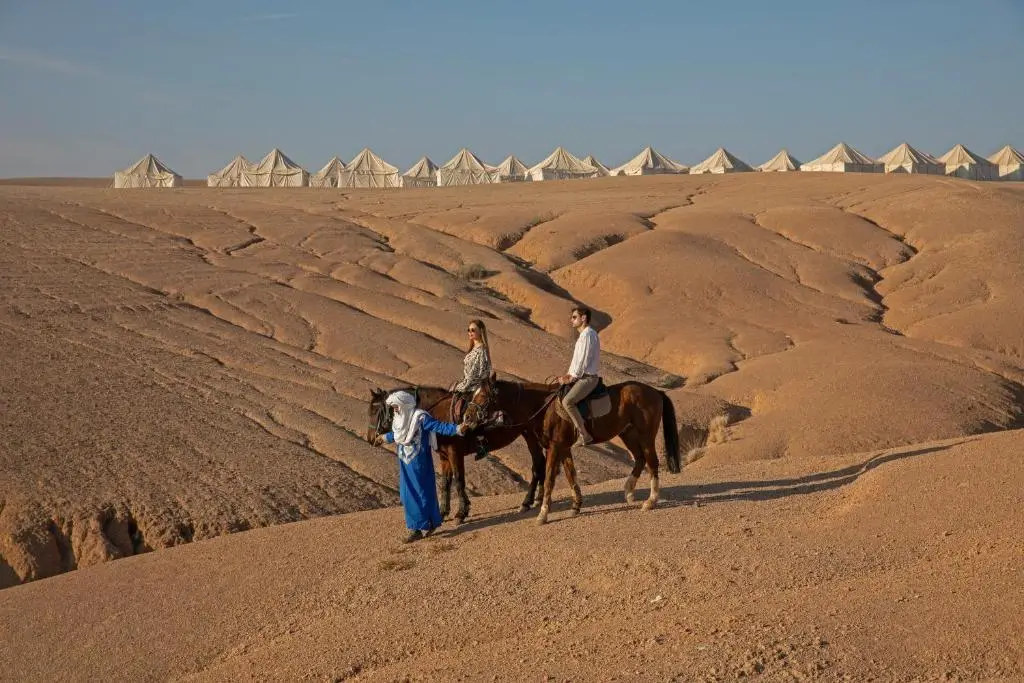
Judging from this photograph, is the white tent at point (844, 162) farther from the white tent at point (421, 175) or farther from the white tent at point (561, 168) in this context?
the white tent at point (421, 175)

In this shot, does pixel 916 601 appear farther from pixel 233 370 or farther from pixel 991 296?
pixel 991 296

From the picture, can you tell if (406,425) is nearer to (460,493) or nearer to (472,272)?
(460,493)

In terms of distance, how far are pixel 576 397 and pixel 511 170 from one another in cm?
5934

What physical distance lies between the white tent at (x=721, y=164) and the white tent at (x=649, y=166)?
1179 mm

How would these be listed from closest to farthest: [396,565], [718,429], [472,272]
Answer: [396,565] → [718,429] → [472,272]

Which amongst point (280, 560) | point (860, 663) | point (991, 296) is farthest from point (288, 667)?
point (991, 296)

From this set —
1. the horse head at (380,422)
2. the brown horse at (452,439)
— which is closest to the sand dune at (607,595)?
the brown horse at (452,439)

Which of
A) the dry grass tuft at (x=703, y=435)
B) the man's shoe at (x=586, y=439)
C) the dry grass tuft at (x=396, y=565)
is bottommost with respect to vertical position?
the dry grass tuft at (x=703, y=435)

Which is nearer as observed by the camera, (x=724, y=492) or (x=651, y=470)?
(x=651, y=470)

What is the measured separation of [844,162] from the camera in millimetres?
59219

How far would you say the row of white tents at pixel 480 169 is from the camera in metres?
63.6

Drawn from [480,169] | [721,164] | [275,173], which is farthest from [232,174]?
[721,164]

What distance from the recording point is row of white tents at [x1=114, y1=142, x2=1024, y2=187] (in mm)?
63625

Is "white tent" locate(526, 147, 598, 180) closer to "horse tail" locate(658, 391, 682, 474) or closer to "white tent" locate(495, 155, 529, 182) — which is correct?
"white tent" locate(495, 155, 529, 182)
